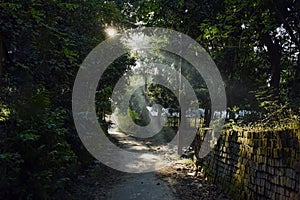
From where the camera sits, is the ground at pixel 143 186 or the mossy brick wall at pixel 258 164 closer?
the mossy brick wall at pixel 258 164

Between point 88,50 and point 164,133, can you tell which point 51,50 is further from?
point 164,133

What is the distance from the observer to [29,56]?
5.73m

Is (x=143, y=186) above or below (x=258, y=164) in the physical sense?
below

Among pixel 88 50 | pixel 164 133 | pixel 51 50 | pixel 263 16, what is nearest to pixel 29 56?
pixel 51 50

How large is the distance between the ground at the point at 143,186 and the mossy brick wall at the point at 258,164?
0.51m

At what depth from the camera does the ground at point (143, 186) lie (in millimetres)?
6871

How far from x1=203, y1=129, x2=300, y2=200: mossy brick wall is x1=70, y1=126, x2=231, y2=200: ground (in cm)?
51

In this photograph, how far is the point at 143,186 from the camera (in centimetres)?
778

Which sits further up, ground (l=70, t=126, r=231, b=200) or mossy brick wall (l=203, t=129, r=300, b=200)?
mossy brick wall (l=203, t=129, r=300, b=200)

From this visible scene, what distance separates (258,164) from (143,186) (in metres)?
3.28

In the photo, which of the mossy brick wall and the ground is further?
the ground

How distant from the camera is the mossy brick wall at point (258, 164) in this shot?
408 centimetres

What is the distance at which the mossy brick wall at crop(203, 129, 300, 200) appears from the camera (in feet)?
13.4

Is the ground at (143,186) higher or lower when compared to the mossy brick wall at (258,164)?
lower
